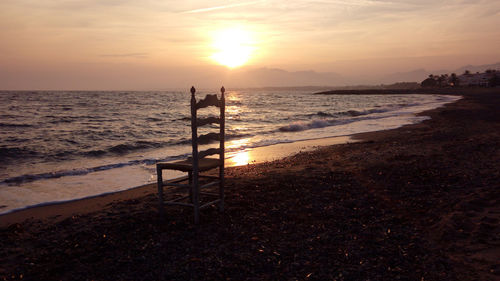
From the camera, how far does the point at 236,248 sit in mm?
5211

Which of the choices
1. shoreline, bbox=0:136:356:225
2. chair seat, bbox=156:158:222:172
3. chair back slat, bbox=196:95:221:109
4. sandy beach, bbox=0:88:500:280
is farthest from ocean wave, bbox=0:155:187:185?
chair back slat, bbox=196:95:221:109

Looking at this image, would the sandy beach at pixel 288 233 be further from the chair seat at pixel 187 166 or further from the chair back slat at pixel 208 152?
the chair back slat at pixel 208 152

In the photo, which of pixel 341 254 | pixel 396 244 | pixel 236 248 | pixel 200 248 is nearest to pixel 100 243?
pixel 200 248

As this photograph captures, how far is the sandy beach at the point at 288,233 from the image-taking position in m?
4.56

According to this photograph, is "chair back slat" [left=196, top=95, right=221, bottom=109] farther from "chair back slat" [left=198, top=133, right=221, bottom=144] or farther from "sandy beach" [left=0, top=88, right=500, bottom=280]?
"sandy beach" [left=0, top=88, right=500, bottom=280]

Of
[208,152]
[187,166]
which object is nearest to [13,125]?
[187,166]

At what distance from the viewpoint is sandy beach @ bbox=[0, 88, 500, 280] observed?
180 inches

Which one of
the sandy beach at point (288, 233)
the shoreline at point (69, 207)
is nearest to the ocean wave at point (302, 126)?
the sandy beach at point (288, 233)

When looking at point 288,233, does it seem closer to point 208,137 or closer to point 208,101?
point 208,137

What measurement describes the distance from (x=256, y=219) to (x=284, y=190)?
2040mm

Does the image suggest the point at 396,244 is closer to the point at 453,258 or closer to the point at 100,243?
the point at 453,258

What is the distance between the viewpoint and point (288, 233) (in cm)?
572

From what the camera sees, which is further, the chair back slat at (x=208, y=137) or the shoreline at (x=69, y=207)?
the shoreline at (x=69, y=207)

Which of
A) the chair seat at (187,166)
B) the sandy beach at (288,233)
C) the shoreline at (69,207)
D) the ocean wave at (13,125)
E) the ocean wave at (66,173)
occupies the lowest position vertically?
the ocean wave at (66,173)
